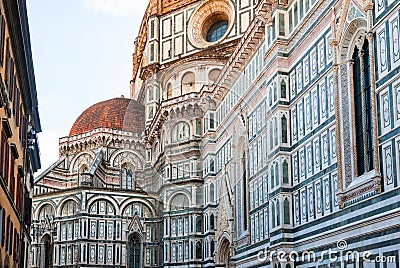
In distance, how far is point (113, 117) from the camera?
6319 cm

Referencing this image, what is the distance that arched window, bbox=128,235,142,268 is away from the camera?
5312 centimetres

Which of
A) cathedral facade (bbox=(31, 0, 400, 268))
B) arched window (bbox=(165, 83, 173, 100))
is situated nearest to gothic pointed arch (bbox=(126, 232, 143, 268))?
cathedral facade (bbox=(31, 0, 400, 268))

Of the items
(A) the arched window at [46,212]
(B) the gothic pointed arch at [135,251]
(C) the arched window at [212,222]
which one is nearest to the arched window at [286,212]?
(C) the arched window at [212,222]

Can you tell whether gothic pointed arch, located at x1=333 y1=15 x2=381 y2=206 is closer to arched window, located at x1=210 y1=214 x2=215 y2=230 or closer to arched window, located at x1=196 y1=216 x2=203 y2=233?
arched window, located at x1=210 y1=214 x2=215 y2=230

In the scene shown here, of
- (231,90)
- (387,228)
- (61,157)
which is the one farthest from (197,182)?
(387,228)

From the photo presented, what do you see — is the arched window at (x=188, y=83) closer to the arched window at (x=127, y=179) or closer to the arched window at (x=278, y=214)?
the arched window at (x=127, y=179)

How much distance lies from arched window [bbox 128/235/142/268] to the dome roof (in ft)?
34.3

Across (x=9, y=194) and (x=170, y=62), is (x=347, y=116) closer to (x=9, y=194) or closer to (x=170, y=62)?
(x=9, y=194)

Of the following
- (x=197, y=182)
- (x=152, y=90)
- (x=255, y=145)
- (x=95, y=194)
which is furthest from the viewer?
(x=152, y=90)

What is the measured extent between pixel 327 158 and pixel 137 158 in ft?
113

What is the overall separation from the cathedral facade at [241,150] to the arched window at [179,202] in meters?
0.07

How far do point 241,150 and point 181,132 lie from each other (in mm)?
10464

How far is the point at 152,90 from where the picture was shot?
5675cm

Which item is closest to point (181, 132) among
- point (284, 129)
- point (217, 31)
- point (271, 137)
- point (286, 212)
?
point (217, 31)
